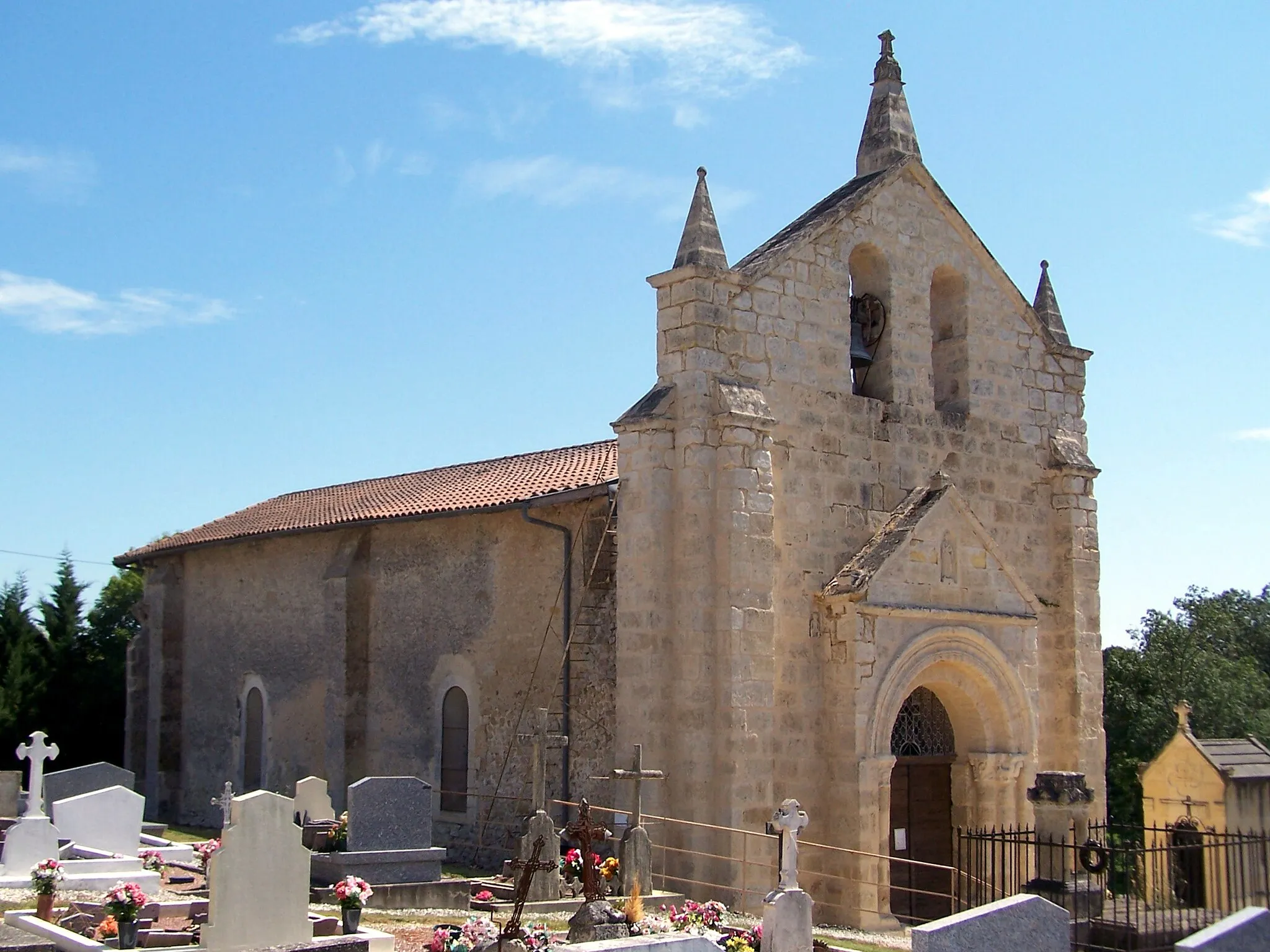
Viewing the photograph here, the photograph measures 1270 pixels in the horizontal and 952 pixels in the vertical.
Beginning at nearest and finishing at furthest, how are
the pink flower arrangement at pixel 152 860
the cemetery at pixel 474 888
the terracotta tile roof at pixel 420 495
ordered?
the cemetery at pixel 474 888 < the pink flower arrangement at pixel 152 860 < the terracotta tile roof at pixel 420 495

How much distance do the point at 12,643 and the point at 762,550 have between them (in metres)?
23.5

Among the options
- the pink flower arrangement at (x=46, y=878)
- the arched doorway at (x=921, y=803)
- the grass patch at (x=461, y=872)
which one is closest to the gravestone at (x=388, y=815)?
the grass patch at (x=461, y=872)

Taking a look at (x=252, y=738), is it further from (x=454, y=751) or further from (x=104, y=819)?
(x=104, y=819)

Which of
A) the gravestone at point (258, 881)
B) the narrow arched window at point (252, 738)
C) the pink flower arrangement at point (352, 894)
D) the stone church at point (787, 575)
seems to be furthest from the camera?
the narrow arched window at point (252, 738)

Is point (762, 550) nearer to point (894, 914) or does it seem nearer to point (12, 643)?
point (894, 914)

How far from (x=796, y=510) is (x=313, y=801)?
292 inches

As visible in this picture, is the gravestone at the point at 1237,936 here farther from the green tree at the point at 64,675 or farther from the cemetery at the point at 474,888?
the green tree at the point at 64,675

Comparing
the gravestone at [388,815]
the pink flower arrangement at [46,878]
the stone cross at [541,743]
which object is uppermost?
the stone cross at [541,743]

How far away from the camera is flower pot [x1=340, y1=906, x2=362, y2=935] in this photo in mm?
10477

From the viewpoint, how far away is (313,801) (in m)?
16.8

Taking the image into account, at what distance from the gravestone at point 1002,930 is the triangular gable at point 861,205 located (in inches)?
320

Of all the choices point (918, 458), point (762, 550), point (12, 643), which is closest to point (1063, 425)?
point (918, 458)

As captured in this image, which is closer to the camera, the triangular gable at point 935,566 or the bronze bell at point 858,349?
the triangular gable at point 935,566

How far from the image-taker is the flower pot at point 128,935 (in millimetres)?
10141
